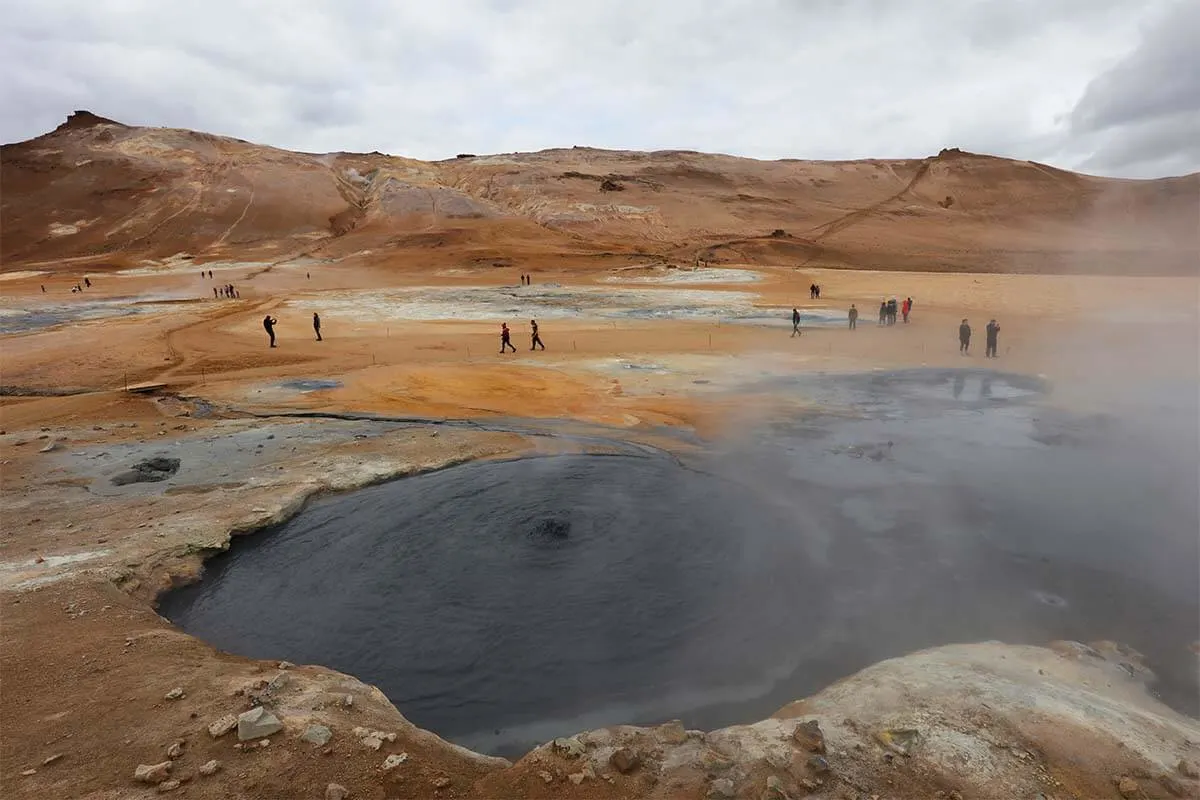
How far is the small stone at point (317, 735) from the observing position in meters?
5.00

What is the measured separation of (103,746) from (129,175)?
274 feet

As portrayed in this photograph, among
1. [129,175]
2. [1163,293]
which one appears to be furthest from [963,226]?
[129,175]

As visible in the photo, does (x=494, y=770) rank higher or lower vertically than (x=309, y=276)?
lower

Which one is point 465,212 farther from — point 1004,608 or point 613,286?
point 1004,608

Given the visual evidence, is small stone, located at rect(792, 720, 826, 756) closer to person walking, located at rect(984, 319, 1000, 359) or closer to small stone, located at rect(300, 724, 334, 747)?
small stone, located at rect(300, 724, 334, 747)

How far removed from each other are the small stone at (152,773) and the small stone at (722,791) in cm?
373

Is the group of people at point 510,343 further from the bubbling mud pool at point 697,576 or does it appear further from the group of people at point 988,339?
the group of people at point 988,339

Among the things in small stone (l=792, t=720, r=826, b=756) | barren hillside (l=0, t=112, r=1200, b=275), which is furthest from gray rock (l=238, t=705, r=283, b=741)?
barren hillside (l=0, t=112, r=1200, b=275)

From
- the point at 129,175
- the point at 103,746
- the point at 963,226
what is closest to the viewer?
the point at 103,746

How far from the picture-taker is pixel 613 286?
4375 cm

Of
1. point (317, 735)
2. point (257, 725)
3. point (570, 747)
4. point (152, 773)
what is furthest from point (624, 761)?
point (152, 773)

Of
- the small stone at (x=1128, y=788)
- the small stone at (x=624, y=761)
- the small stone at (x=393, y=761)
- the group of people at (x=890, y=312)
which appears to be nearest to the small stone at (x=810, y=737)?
the small stone at (x=624, y=761)

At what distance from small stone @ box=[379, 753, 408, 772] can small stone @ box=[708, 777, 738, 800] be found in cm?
222

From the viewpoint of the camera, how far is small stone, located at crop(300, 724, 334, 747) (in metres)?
5.00
